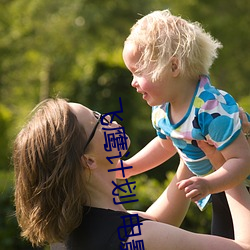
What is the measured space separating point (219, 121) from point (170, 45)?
14.1 inches

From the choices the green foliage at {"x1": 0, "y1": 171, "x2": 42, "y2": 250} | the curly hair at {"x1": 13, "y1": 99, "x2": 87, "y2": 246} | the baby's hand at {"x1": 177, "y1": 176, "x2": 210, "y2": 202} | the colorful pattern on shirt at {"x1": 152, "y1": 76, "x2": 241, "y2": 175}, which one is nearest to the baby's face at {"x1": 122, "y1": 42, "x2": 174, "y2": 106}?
the colorful pattern on shirt at {"x1": 152, "y1": 76, "x2": 241, "y2": 175}

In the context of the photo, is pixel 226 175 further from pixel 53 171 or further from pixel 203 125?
pixel 53 171

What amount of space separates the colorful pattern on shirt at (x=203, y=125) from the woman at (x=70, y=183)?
20 centimetres

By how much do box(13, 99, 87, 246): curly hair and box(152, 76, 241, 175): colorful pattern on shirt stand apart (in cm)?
38

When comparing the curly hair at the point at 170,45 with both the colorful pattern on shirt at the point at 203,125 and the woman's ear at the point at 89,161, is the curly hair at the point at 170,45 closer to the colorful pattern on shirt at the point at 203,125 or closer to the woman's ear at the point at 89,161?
the colorful pattern on shirt at the point at 203,125

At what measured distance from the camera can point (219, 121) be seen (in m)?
2.56

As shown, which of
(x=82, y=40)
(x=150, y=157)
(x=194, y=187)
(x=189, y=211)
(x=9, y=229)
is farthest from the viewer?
(x=82, y=40)

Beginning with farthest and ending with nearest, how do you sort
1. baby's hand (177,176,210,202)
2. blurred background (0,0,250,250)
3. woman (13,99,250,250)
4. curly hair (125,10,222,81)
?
blurred background (0,0,250,250)
curly hair (125,10,222,81)
woman (13,99,250,250)
baby's hand (177,176,210,202)

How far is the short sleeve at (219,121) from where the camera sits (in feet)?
8.41

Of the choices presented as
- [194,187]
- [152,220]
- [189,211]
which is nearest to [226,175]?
[194,187]

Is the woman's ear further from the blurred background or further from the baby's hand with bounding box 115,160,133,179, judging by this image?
the blurred background

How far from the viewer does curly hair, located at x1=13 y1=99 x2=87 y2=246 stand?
2555mm

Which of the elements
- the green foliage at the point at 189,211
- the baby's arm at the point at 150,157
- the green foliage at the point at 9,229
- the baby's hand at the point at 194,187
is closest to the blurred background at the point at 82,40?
the green foliage at the point at 9,229

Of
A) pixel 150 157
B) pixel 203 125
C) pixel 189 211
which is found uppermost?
pixel 203 125
